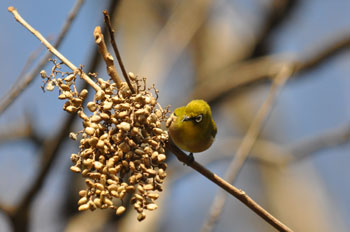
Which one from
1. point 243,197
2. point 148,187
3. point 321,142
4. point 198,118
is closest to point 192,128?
point 198,118

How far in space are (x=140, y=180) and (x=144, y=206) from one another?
0.34 ft

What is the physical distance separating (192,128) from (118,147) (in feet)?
3.21

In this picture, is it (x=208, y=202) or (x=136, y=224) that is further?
(x=208, y=202)

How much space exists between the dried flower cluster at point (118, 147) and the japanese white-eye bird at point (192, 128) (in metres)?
0.71

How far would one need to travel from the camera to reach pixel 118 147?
1.66 metres

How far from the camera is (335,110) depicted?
38.5 feet

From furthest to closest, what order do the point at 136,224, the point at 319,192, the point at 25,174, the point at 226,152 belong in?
1. the point at 319,192
2. the point at 25,174
3. the point at 226,152
4. the point at 136,224

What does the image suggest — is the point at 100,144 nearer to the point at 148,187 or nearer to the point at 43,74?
the point at 148,187

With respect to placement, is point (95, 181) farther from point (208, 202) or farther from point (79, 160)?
point (208, 202)

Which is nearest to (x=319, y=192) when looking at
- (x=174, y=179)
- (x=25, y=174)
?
(x=174, y=179)

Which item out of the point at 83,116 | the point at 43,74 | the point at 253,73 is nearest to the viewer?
the point at 83,116

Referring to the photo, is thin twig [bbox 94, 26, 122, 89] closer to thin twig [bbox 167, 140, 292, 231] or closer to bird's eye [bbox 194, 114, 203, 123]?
thin twig [bbox 167, 140, 292, 231]

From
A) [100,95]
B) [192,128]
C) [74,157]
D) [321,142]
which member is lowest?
[74,157]

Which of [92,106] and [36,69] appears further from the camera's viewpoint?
[36,69]
